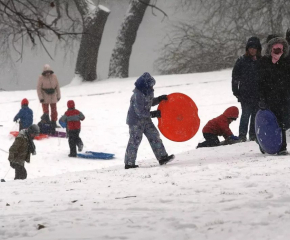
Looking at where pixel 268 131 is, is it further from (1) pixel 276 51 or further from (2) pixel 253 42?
(2) pixel 253 42

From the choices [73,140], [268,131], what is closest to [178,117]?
[268,131]

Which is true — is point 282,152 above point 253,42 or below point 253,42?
below

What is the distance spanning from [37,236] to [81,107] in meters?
16.1

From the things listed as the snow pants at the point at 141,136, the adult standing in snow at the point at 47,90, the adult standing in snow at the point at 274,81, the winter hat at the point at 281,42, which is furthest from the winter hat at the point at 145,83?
the adult standing in snow at the point at 47,90

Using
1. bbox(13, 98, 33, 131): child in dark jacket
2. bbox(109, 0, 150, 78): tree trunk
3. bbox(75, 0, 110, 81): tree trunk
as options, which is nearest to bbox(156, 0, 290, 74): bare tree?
bbox(109, 0, 150, 78): tree trunk

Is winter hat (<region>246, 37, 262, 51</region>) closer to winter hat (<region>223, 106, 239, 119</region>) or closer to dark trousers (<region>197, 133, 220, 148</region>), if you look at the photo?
winter hat (<region>223, 106, 239, 119</region>)

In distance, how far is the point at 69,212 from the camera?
21.3 ft

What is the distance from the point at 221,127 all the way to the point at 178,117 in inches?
80.8

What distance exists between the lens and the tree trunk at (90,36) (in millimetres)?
27844

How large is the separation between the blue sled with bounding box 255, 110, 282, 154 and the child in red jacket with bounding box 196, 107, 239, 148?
278 centimetres

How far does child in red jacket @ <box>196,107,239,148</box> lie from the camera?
12555 millimetres

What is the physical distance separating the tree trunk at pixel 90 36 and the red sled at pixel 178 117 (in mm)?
17180

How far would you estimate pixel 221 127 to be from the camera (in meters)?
12.7

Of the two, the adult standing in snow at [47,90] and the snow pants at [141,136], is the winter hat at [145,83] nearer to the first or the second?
the snow pants at [141,136]
